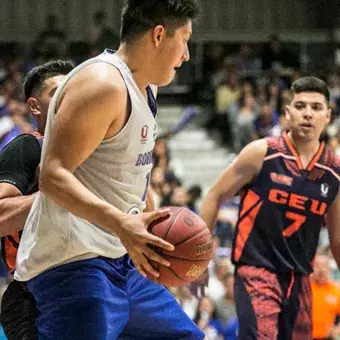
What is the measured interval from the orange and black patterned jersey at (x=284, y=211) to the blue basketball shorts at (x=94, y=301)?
182cm

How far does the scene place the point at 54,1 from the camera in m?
19.8

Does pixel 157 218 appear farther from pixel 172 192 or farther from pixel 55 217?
pixel 172 192

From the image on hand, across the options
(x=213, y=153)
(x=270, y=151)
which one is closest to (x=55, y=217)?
(x=270, y=151)

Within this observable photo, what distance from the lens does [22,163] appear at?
4.18 meters

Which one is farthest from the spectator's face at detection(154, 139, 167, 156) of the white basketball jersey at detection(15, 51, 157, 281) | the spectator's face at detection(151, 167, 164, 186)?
the white basketball jersey at detection(15, 51, 157, 281)

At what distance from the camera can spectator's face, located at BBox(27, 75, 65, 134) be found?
4531mm

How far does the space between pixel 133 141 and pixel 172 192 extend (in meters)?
7.43

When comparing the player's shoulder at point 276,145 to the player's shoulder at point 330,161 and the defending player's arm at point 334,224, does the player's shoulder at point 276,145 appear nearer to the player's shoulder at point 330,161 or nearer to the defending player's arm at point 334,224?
the player's shoulder at point 330,161

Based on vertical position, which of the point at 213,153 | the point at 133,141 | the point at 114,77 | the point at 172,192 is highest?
the point at 114,77

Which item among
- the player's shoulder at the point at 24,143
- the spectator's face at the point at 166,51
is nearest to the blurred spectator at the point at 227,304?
the player's shoulder at the point at 24,143

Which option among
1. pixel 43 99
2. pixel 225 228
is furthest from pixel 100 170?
pixel 225 228

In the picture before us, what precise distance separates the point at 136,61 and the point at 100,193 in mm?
536

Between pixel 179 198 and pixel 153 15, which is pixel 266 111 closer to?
pixel 179 198

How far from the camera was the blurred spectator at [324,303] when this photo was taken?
862 cm
